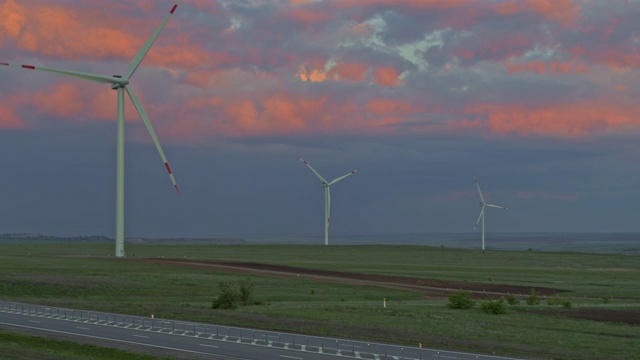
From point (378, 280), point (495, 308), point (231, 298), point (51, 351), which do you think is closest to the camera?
→ point (51, 351)

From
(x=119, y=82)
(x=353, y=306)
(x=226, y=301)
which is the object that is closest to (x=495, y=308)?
(x=353, y=306)

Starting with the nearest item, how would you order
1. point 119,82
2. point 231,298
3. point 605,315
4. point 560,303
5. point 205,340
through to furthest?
1. point 205,340
2. point 231,298
3. point 605,315
4. point 560,303
5. point 119,82

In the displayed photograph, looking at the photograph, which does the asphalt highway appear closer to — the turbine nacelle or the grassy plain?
the grassy plain

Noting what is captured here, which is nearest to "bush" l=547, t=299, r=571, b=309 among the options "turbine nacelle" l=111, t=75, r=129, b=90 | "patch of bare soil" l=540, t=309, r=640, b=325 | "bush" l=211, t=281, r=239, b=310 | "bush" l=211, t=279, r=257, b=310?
"patch of bare soil" l=540, t=309, r=640, b=325

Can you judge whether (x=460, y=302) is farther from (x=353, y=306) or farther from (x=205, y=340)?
(x=205, y=340)

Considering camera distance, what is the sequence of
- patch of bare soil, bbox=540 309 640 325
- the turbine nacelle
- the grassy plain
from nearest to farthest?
the grassy plain
patch of bare soil, bbox=540 309 640 325
the turbine nacelle

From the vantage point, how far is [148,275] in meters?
118

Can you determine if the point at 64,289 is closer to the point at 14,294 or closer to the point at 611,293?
the point at 14,294

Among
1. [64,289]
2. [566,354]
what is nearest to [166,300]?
[64,289]

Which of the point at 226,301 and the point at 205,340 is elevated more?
the point at 226,301

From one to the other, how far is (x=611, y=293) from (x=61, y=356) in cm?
9035

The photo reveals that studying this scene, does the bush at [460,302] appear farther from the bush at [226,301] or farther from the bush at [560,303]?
the bush at [226,301]

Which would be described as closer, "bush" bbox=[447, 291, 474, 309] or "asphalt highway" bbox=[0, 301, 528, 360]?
"asphalt highway" bbox=[0, 301, 528, 360]

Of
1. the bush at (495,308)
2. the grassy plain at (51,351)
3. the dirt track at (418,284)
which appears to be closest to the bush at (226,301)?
the bush at (495,308)
